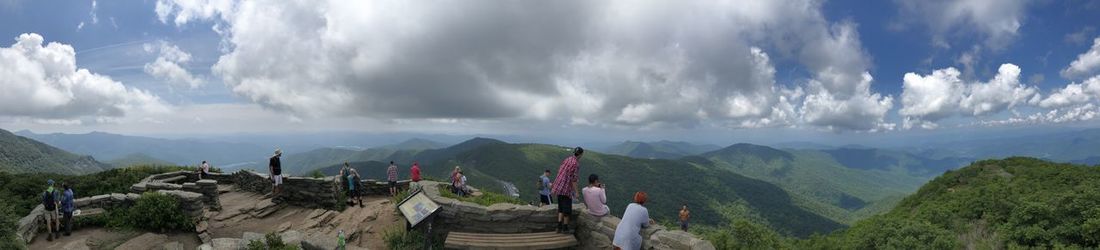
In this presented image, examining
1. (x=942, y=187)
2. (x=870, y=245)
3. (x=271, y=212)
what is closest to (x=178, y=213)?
(x=271, y=212)

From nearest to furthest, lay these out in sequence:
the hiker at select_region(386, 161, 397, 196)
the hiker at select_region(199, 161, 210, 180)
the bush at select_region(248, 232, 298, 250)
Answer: the bush at select_region(248, 232, 298, 250)
the hiker at select_region(386, 161, 397, 196)
the hiker at select_region(199, 161, 210, 180)

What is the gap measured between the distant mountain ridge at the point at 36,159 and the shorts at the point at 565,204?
4134 inches

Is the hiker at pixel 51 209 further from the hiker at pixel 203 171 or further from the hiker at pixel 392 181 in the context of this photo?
the hiker at pixel 392 181

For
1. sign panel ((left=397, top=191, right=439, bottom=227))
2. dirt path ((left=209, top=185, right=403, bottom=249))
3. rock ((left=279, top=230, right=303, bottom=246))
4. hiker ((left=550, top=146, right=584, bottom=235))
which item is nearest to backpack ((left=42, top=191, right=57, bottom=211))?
dirt path ((left=209, top=185, right=403, bottom=249))

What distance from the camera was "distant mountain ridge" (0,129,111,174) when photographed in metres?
112

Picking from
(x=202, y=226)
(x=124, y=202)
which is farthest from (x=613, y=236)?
(x=124, y=202)

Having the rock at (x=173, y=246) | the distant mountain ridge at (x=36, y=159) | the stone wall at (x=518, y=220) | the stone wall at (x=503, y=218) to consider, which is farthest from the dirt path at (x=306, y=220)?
the distant mountain ridge at (x=36, y=159)

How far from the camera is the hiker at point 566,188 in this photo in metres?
9.45

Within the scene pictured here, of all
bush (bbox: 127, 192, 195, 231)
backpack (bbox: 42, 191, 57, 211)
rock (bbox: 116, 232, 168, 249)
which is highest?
backpack (bbox: 42, 191, 57, 211)

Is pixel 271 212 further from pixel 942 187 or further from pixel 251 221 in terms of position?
pixel 942 187

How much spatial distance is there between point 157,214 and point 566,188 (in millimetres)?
11850

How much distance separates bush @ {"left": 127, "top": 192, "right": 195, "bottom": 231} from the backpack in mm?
1497

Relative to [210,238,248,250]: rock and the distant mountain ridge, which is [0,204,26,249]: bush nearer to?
[210,238,248,250]: rock

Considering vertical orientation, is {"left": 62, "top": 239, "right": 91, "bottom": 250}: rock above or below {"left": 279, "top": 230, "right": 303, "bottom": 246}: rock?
below
